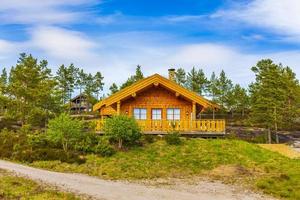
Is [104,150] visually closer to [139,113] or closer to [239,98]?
[139,113]

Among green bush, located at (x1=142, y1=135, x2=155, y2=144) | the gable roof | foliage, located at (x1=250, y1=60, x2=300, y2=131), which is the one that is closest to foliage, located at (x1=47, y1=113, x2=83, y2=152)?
green bush, located at (x1=142, y1=135, x2=155, y2=144)

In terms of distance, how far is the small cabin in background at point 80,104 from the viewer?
90.4 m

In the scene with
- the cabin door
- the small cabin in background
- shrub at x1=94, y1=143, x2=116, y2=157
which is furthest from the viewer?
the small cabin in background

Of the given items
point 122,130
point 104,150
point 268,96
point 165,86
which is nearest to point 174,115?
point 165,86

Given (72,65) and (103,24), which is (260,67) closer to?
(103,24)

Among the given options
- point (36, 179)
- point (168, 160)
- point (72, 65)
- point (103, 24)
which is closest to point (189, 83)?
point (72, 65)

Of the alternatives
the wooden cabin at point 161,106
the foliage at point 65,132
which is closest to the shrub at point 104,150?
the foliage at point 65,132

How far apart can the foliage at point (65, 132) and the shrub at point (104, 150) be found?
6.31 ft

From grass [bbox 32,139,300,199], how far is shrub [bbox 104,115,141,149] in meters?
0.95

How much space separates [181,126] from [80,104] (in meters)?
63.4

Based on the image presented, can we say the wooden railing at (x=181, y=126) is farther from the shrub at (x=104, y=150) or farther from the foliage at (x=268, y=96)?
the foliage at (x=268, y=96)

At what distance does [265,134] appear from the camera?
5481 cm

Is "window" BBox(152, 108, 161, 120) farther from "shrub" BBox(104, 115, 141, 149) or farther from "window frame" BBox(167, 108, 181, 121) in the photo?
"shrub" BBox(104, 115, 141, 149)

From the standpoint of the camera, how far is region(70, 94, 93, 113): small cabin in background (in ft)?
297
